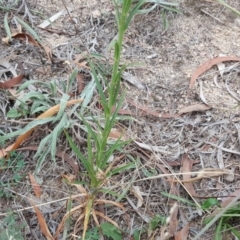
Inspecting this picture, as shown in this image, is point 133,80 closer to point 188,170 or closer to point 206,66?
point 206,66

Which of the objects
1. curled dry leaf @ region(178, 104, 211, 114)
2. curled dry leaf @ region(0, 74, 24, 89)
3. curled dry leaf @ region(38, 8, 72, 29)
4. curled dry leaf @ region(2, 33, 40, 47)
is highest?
curled dry leaf @ region(38, 8, 72, 29)

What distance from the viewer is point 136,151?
1.79m

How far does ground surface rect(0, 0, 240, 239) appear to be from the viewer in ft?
5.57

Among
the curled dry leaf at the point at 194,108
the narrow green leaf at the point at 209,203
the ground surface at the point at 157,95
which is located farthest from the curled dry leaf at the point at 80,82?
the narrow green leaf at the point at 209,203

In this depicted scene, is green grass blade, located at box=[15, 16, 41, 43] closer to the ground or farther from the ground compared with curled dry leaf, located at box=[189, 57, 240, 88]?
farther from the ground

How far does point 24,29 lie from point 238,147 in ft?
3.43

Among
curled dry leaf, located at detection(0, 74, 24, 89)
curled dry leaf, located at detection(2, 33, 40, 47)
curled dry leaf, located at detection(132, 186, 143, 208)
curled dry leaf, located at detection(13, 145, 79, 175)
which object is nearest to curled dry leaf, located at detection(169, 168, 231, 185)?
curled dry leaf, located at detection(132, 186, 143, 208)

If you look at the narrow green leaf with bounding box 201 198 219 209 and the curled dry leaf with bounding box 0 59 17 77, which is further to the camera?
the curled dry leaf with bounding box 0 59 17 77

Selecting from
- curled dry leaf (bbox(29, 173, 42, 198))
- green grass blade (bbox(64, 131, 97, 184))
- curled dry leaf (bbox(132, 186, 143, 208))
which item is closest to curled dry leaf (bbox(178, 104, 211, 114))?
curled dry leaf (bbox(132, 186, 143, 208))

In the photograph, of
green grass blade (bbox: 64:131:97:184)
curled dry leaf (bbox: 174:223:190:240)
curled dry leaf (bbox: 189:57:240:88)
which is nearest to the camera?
green grass blade (bbox: 64:131:97:184)

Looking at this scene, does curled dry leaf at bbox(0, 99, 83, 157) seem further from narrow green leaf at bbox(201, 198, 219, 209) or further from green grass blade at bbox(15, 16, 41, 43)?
narrow green leaf at bbox(201, 198, 219, 209)

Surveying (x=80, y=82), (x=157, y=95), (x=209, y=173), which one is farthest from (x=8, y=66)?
(x=209, y=173)

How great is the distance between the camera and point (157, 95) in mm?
1978

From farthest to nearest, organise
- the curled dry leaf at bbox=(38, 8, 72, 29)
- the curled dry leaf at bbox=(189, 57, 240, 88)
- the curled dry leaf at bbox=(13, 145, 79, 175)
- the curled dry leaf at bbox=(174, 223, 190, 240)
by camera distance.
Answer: the curled dry leaf at bbox=(38, 8, 72, 29)
the curled dry leaf at bbox=(189, 57, 240, 88)
the curled dry leaf at bbox=(13, 145, 79, 175)
the curled dry leaf at bbox=(174, 223, 190, 240)
